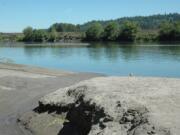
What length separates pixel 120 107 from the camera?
42.1ft

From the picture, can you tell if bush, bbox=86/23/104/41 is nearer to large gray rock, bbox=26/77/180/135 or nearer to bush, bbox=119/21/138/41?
bush, bbox=119/21/138/41

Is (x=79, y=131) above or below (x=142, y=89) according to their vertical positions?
below

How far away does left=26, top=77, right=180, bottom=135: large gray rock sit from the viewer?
11102 millimetres

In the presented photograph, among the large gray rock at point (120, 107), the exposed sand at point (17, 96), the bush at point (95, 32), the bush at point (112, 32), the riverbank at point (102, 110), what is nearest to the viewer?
the large gray rock at point (120, 107)

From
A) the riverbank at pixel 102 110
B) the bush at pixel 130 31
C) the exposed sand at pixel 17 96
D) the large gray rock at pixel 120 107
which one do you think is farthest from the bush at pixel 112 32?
the large gray rock at pixel 120 107

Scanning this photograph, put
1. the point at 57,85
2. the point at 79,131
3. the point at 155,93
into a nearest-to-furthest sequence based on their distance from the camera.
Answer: the point at 155,93, the point at 79,131, the point at 57,85

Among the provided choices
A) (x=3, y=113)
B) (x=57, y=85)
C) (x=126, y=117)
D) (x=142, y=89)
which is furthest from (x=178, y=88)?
(x=57, y=85)

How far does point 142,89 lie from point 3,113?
24.0ft

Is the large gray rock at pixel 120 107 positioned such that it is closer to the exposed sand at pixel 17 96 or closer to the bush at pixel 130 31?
the exposed sand at pixel 17 96

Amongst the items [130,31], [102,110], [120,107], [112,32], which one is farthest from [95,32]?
[120,107]

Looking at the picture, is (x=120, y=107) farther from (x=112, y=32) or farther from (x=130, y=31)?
(x=112, y=32)

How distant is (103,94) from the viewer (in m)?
14.5

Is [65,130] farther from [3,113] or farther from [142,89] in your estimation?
[3,113]

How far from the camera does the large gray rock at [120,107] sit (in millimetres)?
11102
